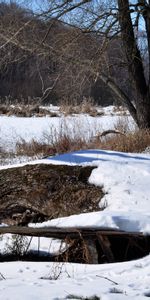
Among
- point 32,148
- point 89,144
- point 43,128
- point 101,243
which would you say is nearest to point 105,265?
point 101,243

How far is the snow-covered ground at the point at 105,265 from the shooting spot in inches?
120

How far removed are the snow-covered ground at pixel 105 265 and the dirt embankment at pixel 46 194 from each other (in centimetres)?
15

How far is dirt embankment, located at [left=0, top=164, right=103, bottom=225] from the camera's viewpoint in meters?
5.26

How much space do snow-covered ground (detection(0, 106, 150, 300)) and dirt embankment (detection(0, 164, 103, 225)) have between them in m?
0.15

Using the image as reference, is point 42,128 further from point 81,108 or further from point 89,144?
point 89,144

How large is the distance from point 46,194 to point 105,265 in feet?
5.48

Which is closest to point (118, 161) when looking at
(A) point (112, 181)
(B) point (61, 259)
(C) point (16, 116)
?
(A) point (112, 181)

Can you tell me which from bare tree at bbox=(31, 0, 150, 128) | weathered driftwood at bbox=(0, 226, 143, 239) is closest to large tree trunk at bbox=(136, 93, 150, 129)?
bare tree at bbox=(31, 0, 150, 128)

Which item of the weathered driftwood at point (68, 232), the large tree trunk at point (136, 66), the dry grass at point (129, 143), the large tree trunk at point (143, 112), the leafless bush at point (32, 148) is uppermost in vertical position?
the large tree trunk at point (136, 66)

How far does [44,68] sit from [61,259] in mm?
8252

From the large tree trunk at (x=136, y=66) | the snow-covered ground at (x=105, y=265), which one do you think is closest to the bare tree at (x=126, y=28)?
the large tree trunk at (x=136, y=66)

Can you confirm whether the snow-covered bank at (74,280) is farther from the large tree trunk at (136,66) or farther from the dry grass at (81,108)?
the dry grass at (81,108)

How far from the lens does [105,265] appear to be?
392 cm

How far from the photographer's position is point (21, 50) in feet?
37.5
